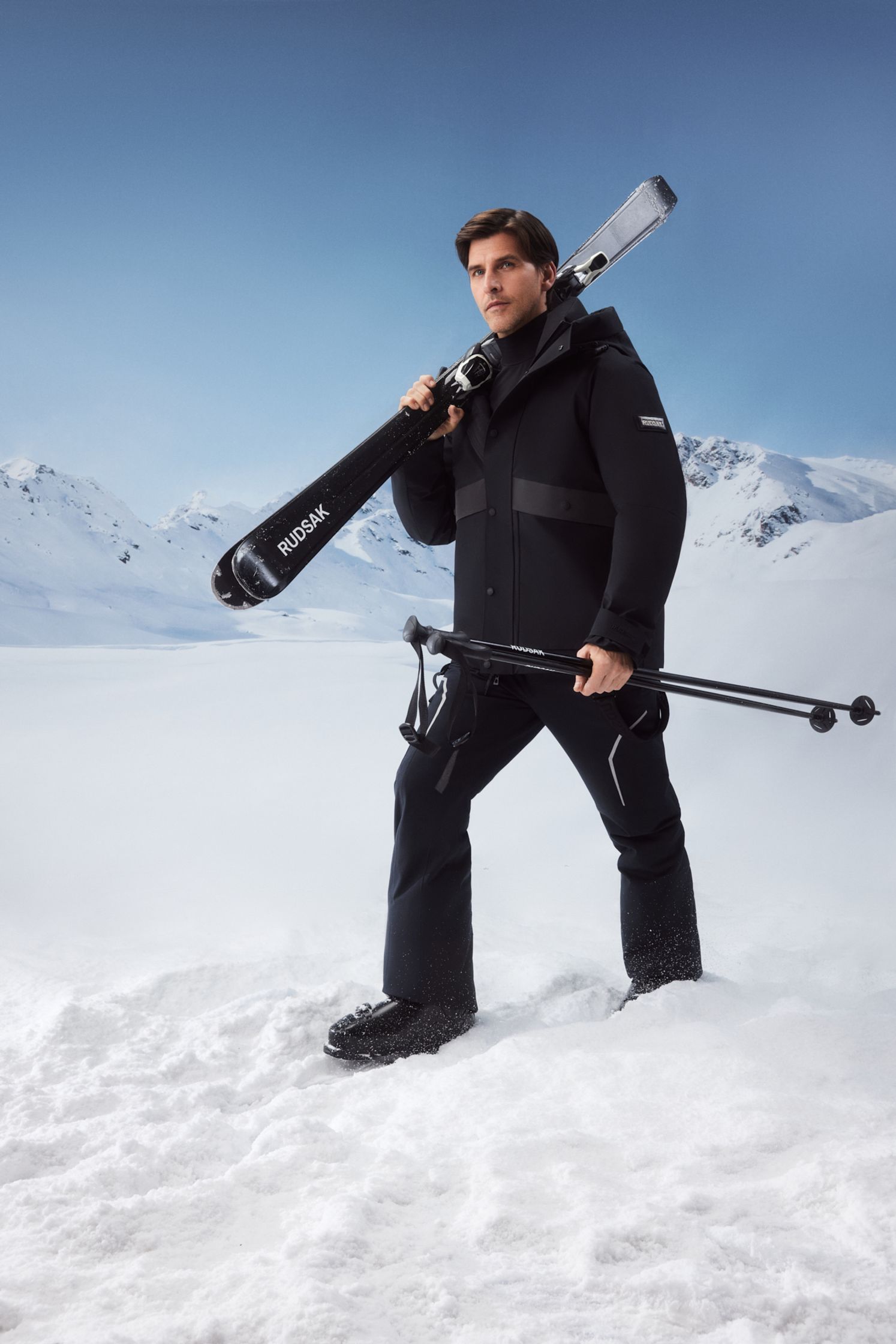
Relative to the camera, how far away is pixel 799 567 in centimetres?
488

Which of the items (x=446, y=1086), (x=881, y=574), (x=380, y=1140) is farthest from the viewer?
(x=881, y=574)

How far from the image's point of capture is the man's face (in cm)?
185

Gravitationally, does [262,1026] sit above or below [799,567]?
below

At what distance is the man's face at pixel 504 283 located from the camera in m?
1.85

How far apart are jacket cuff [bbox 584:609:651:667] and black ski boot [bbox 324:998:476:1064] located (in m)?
0.75

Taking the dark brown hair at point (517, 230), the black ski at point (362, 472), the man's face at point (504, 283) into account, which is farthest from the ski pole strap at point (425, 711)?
the dark brown hair at point (517, 230)

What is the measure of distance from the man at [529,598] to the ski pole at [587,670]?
0.07 metres

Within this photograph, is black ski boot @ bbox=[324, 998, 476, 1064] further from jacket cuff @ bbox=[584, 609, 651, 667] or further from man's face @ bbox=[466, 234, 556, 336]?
man's face @ bbox=[466, 234, 556, 336]

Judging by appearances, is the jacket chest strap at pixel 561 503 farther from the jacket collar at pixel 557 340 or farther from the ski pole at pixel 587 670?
the ski pole at pixel 587 670

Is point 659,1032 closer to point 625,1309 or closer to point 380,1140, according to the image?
point 380,1140

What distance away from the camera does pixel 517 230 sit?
6.02 feet

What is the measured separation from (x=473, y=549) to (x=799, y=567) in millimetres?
3372

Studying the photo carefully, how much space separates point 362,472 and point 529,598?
1.20ft

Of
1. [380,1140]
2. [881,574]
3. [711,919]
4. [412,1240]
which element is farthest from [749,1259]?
[881,574]
